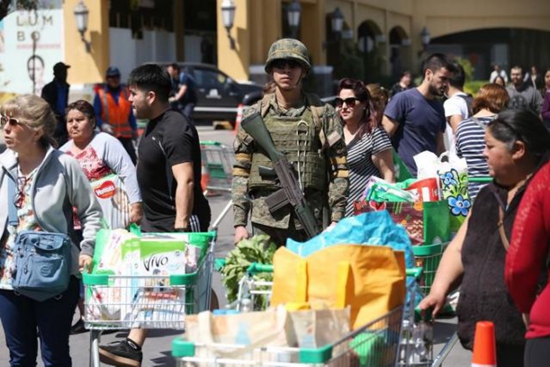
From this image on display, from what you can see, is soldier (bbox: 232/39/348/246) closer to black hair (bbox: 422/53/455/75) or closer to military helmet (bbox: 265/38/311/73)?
military helmet (bbox: 265/38/311/73)

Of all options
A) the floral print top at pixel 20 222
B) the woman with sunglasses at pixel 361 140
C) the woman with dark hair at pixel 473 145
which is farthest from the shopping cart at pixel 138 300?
the woman with dark hair at pixel 473 145

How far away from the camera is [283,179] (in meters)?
7.00

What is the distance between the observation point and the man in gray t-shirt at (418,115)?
10.8 meters

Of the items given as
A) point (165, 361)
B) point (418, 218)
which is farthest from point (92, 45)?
point (418, 218)

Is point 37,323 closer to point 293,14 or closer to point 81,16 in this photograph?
point 81,16

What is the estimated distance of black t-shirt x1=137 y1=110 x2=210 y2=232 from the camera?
756 centimetres

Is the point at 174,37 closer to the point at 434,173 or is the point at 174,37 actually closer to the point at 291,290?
the point at 434,173

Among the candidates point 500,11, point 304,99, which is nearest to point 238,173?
point 304,99

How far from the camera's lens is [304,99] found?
7207mm

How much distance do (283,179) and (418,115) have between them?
158 inches

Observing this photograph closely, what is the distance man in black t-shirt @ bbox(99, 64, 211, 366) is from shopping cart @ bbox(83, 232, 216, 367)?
134 cm

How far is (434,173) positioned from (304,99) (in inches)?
62.3

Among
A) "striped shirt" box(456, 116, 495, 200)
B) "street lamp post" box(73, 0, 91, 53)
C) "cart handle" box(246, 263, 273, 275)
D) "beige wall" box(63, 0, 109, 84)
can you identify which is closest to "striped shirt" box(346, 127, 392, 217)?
"striped shirt" box(456, 116, 495, 200)

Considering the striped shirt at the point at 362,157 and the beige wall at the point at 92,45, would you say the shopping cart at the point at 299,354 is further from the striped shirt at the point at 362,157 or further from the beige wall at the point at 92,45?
the beige wall at the point at 92,45
